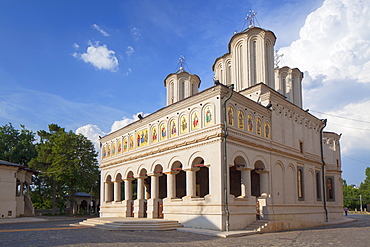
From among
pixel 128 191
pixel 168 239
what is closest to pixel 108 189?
pixel 128 191

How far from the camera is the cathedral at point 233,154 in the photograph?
20.3 metres

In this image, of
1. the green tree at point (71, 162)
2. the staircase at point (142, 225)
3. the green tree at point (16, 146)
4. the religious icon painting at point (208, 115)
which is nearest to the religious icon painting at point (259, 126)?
the religious icon painting at point (208, 115)

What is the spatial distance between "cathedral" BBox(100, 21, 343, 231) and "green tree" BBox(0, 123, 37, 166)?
22084mm

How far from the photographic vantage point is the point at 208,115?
69.1 ft

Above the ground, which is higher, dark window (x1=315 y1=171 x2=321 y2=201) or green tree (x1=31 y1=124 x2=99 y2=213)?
green tree (x1=31 y1=124 x2=99 y2=213)

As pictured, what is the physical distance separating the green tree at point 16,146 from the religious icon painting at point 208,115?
3709cm

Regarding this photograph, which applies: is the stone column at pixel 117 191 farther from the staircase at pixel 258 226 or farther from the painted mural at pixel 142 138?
the staircase at pixel 258 226

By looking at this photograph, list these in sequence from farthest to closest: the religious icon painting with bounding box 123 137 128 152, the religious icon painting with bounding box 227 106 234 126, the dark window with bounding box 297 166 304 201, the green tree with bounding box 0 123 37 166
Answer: the green tree with bounding box 0 123 37 166
the religious icon painting with bounding box 123 137 128 152
the dark window with bounding box 297 166 304 201
the religious icon painting with bounding box 227 106 234 126

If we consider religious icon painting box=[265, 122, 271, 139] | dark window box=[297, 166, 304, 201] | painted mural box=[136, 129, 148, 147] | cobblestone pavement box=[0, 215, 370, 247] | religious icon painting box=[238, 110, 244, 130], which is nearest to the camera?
cobblestone pavement box=[0, 215, 370, 247]

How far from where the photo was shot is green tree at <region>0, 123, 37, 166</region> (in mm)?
48947

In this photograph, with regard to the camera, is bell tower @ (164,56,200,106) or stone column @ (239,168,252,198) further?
bell tower @ (164,56,200,106)

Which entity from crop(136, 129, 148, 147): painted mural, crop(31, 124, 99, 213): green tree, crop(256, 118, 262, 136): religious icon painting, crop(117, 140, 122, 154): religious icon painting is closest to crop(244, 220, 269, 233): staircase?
crop(256, 118, 262, 136): religious icon painting

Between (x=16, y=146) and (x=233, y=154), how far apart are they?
39.8m

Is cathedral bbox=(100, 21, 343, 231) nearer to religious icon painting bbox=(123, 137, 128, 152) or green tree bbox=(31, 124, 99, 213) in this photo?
religious icon painting bbox=(123, 137, 128, 152)
